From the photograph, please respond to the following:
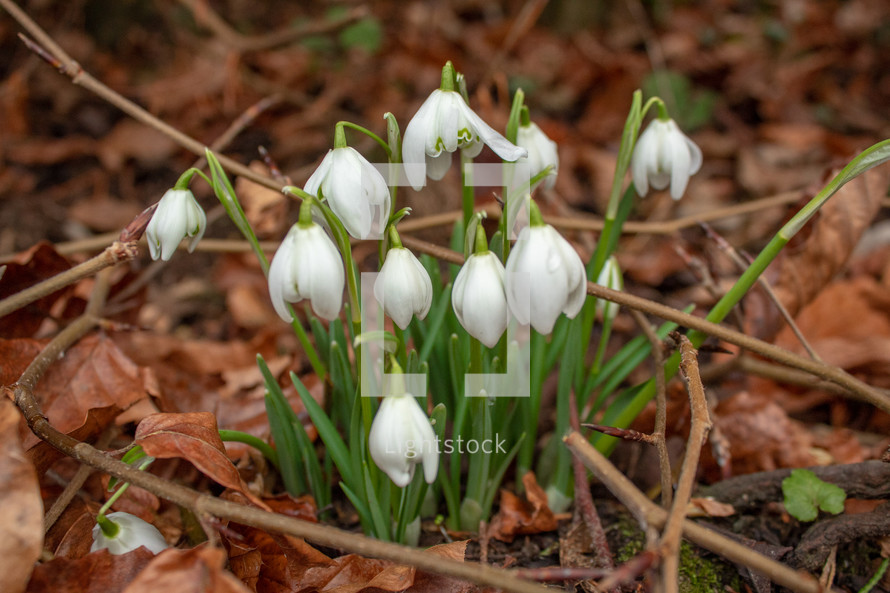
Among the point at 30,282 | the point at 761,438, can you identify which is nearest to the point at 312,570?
the point at 30,282

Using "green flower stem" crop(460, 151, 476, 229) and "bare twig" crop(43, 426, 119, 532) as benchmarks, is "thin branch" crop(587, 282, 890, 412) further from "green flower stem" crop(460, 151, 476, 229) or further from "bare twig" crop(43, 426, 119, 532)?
"bare twig" crop(43, 426, 119, 532)

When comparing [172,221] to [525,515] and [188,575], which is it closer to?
[188,575]

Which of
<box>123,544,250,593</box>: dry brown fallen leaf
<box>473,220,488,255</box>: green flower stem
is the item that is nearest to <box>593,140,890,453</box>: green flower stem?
<box>473,220,488,255</box>: green flower stem

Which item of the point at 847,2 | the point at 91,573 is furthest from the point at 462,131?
the point at 847,2

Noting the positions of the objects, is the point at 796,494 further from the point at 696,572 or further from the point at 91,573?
the point at 91,573

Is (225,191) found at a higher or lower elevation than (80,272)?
higher
